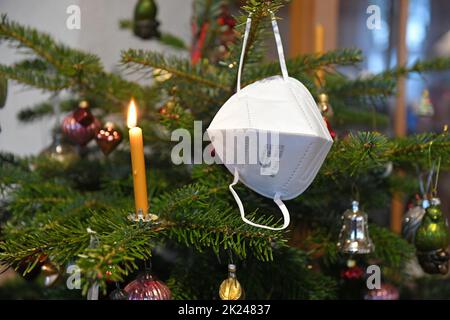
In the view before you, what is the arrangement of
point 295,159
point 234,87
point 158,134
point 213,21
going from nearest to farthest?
1. point 295,159
2. point 234,87
3. point 158,134
4. point 213,21

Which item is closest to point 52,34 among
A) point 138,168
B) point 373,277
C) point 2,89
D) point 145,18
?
point 145,18

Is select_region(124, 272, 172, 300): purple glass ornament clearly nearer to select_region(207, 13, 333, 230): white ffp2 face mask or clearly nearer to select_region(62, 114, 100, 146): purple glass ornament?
select_region(207, 13, 333, 230): white ffp2 face mask

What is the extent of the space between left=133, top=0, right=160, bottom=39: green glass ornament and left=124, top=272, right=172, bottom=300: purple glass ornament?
47 cm

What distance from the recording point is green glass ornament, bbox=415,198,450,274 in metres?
0.63

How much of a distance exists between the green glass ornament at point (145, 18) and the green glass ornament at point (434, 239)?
507 millimetres

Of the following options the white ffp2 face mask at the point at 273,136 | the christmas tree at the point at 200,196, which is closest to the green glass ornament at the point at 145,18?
the christmas tree at the point at 200,196

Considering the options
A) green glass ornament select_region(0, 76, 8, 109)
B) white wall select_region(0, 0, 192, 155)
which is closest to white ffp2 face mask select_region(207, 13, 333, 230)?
green glass ornament select_region(0, 76, 8, 109)

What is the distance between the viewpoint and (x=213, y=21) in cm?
88

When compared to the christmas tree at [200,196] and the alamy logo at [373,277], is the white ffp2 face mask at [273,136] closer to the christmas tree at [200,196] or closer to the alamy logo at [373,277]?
the christmas tree at [200,196]

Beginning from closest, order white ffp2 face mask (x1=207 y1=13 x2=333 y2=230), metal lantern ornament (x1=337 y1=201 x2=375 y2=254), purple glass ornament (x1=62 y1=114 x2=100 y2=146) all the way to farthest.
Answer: white ffp2 face mask (x1=207 y1=13 x2=333 y2=230), metal lantern ornament (x1=337 y1=201 x2=375 y2=254), purple glass ornament (x1=62 y1=114 x2=100 y2=146)

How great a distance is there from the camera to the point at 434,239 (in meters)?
0.63

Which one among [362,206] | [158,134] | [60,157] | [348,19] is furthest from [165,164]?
[348,19]
